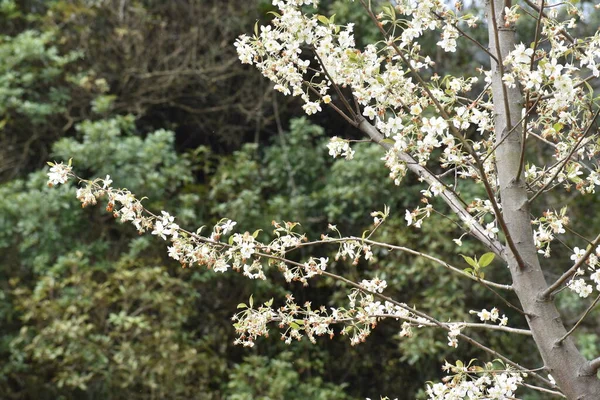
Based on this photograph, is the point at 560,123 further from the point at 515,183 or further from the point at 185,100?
the point at 185,100

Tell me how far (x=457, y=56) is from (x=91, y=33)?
7.65ft

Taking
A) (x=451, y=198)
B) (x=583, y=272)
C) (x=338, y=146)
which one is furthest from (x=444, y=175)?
(x=583, y=272)

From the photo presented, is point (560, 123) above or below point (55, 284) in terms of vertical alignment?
below

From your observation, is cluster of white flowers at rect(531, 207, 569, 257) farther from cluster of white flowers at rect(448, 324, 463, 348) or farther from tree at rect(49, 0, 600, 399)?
cluster of white flowers at rect(448, 324, 463, 348)

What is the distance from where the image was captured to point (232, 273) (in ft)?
14.8

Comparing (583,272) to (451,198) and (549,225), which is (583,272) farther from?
(451,198)

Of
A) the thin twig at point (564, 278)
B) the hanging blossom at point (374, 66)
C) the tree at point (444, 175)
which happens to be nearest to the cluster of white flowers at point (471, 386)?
the tree at point (444, 175)

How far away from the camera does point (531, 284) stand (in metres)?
1.21

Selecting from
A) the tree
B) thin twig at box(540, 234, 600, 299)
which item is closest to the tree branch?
the tree

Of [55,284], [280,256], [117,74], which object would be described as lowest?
[280,256]

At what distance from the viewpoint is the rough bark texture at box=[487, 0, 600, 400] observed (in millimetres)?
1177

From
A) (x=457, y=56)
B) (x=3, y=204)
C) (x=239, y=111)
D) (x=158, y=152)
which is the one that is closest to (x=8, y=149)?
(x=3, y=204)

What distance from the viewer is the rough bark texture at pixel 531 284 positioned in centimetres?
118

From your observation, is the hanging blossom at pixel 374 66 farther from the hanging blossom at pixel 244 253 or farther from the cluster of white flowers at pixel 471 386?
the cluster of white flowers at pixel 471 386
